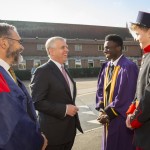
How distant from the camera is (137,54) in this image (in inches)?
2114

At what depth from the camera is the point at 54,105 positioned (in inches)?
161

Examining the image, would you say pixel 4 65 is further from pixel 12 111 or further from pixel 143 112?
pixel 143 112

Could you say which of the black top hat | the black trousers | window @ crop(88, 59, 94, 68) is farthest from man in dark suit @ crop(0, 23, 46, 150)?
window @ crop(88, 59, 94, 68)

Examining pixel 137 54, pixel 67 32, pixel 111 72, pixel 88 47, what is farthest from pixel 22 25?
pixel 111 72

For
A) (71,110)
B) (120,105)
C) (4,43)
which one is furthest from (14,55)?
(120,105)

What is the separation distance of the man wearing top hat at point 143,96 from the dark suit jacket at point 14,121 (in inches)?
47.0

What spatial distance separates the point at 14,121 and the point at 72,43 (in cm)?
4652

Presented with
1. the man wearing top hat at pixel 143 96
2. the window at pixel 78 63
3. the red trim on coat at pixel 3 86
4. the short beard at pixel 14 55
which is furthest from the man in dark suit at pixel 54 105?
the window at pixel 78 63

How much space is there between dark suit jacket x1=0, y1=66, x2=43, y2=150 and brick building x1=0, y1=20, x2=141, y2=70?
42878 millimetres

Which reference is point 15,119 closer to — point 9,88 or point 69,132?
point 9,88

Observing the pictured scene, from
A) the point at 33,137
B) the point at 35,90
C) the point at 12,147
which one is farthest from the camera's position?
the point at 35,90

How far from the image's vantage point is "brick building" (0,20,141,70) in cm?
4591

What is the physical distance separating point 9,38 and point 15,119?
3.36 feet

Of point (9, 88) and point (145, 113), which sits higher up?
point (9, 88)
